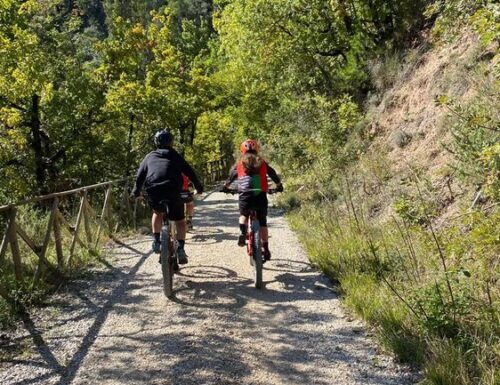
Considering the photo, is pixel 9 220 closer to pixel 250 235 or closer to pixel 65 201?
pixel 250 235

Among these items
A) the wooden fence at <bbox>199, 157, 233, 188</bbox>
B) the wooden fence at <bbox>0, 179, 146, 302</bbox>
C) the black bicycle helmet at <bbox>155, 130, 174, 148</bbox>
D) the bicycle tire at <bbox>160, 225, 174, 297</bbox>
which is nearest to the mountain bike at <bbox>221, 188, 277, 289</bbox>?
the bicycle tire at <bbox>160, 225, 174, 297</bbox>

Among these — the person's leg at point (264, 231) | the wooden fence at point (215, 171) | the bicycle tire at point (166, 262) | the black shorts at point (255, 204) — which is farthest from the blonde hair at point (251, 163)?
the wooden fence at point (215, 171)

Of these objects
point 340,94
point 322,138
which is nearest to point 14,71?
point 322,138

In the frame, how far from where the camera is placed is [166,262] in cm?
573

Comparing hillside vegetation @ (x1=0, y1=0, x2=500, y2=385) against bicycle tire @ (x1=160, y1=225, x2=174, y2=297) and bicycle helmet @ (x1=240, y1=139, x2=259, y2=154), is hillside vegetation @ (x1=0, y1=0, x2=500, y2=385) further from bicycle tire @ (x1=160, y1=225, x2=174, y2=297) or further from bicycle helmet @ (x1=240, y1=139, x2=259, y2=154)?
bicycle tire @ (x1=160, y1=225, x2=174, y2=297)

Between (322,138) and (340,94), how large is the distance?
3265 mm

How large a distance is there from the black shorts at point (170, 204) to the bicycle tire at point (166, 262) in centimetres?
30

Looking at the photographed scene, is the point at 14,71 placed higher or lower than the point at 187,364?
higher

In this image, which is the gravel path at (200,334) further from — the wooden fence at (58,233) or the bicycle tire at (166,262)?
the wooden fence at (58,233)

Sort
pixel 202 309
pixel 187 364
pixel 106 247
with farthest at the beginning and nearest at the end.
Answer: pixel 106 247 → pixel 202 309 → pixel 187 364

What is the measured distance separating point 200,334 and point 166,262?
4.31 ft

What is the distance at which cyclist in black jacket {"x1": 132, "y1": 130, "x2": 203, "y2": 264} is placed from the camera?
601cm

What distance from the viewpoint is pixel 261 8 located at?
619 inches

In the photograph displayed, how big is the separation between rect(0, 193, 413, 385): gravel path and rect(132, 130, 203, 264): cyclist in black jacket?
78 centimetres
